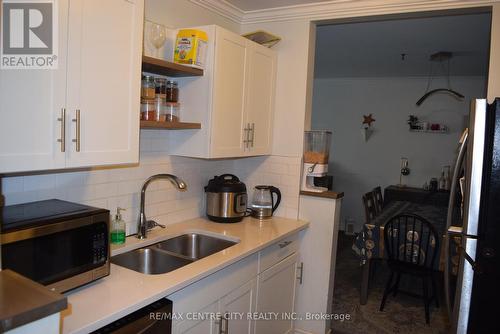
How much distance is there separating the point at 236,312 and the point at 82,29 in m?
1.56

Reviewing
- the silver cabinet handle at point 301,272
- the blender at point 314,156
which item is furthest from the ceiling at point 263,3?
the silver cabinet handle at point 301,272

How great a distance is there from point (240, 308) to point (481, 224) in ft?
4.15

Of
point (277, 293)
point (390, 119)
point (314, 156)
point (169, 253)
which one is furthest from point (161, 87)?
point (390, 119)

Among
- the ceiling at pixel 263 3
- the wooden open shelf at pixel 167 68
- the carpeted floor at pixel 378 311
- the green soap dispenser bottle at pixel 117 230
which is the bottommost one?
the carpeted floor at pixel 378 311

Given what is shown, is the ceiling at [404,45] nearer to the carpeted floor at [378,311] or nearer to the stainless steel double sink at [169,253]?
the stainless steel double sink at [169,253]

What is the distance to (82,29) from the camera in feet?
4.86

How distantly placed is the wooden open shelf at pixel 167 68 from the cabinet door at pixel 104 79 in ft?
0.56

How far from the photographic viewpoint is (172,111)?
2.19 meters

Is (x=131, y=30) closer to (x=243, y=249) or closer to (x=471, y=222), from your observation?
(x=243, y=249)

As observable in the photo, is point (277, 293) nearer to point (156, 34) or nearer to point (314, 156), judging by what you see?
point (314, 156)

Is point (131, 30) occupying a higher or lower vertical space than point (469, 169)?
higher

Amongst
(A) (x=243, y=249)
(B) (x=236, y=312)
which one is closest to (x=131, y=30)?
(A) (x=243, y=249)

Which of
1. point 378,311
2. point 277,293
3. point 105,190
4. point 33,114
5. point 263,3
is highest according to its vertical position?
point 263,3

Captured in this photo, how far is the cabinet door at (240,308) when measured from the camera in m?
2.02
